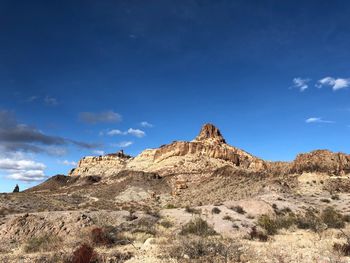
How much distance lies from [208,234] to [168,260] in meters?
6.64

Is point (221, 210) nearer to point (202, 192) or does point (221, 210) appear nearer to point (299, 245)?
point (299, 245)

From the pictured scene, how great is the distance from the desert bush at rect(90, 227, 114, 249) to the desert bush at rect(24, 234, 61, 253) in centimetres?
135

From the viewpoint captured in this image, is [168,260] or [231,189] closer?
[168,260]

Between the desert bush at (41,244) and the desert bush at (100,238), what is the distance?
1.35 meters

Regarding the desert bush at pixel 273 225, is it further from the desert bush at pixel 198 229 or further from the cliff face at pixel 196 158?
the cliff face at pixel 196 158

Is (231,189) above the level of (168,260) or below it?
above

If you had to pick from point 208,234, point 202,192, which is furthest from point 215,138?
point 208,234

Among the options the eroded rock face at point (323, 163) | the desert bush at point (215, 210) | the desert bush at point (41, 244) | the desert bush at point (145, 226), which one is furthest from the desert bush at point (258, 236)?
the eroded rock face at point (323, 163)

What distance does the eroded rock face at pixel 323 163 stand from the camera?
55156mm

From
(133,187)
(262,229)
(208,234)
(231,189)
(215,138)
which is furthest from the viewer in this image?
(215,138)

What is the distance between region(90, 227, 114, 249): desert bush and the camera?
14.0 metres

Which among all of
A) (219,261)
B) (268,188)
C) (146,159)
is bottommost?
(219,261)

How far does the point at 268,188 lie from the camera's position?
42.1 meters

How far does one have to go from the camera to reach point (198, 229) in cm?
1805
